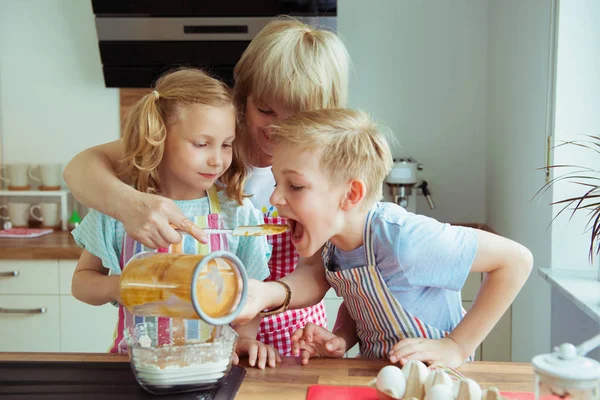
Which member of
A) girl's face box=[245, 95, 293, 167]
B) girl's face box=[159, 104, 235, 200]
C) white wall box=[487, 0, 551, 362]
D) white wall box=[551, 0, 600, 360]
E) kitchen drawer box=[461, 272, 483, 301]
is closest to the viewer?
girl's face box=[159, 104, 235, 200]

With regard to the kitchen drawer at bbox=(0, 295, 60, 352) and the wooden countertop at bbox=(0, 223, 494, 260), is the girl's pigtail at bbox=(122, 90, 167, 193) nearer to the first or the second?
the wooden countertop at bbox=(0, 223, 494, 260)

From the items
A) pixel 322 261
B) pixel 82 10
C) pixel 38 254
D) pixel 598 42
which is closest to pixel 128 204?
pixel 322 261

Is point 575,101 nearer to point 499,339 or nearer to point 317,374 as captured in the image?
point 499,339

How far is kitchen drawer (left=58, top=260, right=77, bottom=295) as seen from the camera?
9.30 ft

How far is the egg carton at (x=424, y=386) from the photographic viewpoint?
3.09 feet

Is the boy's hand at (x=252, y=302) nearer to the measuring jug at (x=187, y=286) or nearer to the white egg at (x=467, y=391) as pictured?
the measuring jug at (x=187, y=286)

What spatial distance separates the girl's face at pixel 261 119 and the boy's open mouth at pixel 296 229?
9.8 inches

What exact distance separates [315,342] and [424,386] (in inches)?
12.2

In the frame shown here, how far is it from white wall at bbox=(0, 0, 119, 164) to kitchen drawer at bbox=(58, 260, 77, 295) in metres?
0.70

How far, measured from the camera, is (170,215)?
1.10 m

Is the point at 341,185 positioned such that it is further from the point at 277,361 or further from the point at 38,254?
the point at 38,254

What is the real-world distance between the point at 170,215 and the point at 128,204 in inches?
3.9

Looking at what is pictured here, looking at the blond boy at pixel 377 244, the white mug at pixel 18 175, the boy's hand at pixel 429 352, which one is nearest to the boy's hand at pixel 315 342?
the blond boy at pixel 377 244

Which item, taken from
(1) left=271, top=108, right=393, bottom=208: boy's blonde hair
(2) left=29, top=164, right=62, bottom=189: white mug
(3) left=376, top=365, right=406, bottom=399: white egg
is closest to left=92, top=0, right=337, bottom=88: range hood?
(2) left=29, top=164, right=62, bottom=189: white mug
